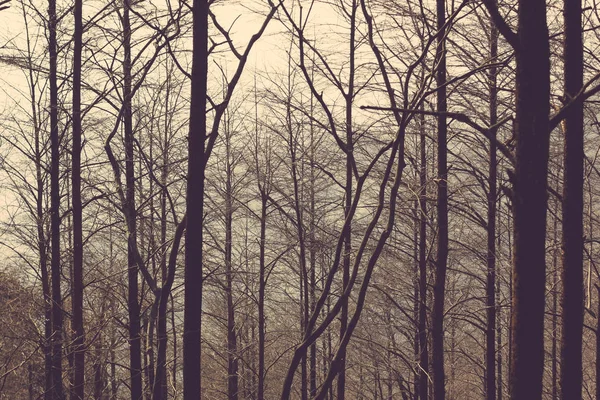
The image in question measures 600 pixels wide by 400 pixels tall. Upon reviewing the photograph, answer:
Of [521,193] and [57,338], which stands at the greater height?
[521,193]

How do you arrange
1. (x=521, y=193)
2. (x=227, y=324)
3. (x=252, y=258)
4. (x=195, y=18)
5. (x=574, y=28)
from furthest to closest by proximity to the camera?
(x=227, y=324) → (x=252, y=258) → (x=574, y=28) → (x=195, y=18) → (x=521, y=193)

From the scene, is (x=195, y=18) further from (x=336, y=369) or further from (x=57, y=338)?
(x=57, y=338)

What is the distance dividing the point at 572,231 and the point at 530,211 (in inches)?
153

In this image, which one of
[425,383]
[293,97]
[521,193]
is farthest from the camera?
[293,97]

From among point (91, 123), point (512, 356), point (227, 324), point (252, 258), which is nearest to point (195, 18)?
point (512, 356)

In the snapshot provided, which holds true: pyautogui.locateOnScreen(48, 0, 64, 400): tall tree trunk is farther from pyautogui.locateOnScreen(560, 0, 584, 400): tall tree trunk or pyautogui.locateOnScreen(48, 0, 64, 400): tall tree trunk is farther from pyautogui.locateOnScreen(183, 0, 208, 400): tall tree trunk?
pyautogui.locateOnScreen(560, 0, 584, 400): tall tree trunk

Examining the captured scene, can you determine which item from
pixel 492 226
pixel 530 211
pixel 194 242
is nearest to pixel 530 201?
pixel 530 211

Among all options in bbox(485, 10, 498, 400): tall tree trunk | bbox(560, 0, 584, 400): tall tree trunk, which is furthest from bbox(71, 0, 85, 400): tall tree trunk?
bbox(560, 0, 584, 400): tall tree trunk

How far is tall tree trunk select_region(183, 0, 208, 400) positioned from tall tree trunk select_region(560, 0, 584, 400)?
3.58 m

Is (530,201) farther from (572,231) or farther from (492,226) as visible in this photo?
(492,226)

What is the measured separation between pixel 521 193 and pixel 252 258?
14364mm

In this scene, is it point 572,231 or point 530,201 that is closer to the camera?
point 530,201

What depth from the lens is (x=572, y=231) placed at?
6.52m

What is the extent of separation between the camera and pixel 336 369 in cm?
309
